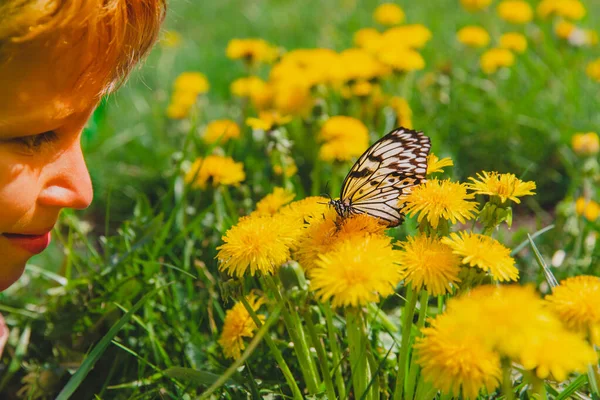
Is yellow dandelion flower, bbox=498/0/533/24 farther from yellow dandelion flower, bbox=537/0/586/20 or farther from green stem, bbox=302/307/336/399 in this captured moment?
green stem, bbox=302/307/336/399

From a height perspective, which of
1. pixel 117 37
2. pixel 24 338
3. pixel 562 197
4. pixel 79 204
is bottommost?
pixel 562 197

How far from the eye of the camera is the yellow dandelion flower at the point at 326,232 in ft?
3.29

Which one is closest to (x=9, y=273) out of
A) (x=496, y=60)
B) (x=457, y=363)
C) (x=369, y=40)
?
(x=457, y=363)

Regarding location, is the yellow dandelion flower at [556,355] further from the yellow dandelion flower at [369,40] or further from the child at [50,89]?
the yellow dandelion flower at [369,40]

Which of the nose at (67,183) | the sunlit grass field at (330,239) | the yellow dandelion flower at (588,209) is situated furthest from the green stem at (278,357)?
the yellow dandelion flower at (588,209)

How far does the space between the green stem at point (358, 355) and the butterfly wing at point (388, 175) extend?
0.63 ft

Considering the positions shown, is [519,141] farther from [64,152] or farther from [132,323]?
[64,152]

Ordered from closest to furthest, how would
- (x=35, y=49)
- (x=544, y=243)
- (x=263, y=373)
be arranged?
(x=35, y=49), (x=263, y=373), (x=544, y=243)

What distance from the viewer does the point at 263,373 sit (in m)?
1.38

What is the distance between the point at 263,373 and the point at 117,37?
2.23 feet

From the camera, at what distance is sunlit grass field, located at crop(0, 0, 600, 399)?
0.91 metres

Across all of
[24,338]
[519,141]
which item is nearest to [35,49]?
[24,338]

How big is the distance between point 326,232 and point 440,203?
0.17 meters

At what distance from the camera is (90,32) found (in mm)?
1080
